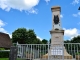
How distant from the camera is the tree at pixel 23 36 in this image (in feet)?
140

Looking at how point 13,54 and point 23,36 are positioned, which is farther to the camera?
point 23,36

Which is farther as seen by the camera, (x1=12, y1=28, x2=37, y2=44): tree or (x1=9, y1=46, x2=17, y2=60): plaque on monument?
(x1=12, y1=28, x2=37, y2=44): tree

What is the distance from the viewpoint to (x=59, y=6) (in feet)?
46.6

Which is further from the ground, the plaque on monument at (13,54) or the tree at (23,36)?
the tree at (23,36)

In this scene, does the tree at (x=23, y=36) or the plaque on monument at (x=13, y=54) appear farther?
the tree at (x=23, y=36)

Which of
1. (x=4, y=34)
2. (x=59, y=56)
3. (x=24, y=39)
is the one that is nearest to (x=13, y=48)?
(x=59, y=56)

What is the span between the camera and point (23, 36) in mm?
43281

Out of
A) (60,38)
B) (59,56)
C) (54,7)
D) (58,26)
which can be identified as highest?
(54,7)

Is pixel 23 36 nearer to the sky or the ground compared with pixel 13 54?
nearer to the sky

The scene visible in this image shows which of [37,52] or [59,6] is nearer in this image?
[37,52]

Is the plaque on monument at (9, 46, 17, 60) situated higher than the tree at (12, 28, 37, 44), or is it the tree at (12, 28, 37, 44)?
the tree at (12, 28, 37, 44)

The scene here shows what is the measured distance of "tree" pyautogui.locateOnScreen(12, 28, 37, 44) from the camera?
140 ft

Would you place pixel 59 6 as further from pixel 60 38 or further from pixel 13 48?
pixel 13 48

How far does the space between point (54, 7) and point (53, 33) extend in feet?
6.91
